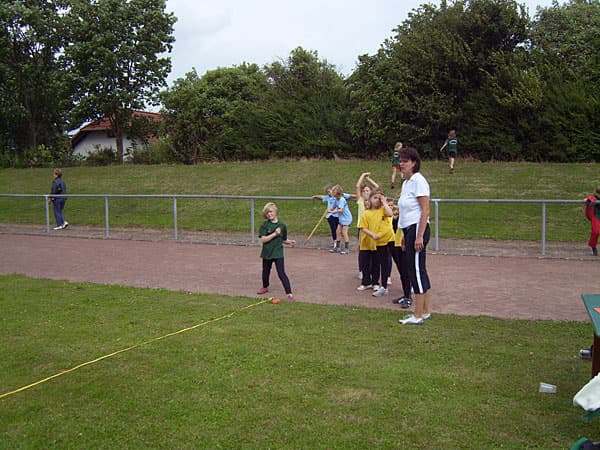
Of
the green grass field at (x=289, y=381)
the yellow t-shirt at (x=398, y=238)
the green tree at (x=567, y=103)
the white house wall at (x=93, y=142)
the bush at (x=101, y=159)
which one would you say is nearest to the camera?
the green grass field at (x=289, y=381)

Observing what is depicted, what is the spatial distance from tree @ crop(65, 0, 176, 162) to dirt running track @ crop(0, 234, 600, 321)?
21221mm

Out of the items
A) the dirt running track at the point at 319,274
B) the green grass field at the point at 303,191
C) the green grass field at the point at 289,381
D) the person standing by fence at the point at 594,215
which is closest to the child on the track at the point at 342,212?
the dirt running track at the point at 319,274

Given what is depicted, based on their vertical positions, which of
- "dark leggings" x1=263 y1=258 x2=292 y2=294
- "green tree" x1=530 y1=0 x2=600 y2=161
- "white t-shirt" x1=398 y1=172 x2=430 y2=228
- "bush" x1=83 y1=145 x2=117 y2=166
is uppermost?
"green tree" x1=530 y1=0 x2=600 y2=161

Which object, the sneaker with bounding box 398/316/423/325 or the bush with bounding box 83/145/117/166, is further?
the bush with bounding box 83/145/117/166

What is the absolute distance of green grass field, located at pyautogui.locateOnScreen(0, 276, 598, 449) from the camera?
13.5ft

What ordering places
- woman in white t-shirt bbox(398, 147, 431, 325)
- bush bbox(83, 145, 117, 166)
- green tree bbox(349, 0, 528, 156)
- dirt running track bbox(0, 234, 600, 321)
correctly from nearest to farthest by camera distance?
woman in white t-shirt bbox(398, 147, 431, 325) < dirt running track bbox(0, 234, 600, 321) < green tree bbox(349, 0, 528, 156) < bush bbox(83, 145, 117, 166)

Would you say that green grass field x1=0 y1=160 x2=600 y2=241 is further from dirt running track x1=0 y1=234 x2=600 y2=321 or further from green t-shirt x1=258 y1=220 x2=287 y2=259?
green t-shirt x1=258 y1=220 x2=287 y2=259

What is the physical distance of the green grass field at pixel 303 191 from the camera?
15180mm

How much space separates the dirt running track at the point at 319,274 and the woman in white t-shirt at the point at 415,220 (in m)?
1.03

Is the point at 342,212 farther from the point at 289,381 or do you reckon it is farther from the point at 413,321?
the point at 289,381

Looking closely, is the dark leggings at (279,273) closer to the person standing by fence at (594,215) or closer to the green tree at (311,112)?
the person standing by fence at (594,215)

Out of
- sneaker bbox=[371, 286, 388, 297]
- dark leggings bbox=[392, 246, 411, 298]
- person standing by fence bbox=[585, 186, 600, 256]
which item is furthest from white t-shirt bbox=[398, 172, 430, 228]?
person standing by fence bbox=[585, 186, 600, 256]

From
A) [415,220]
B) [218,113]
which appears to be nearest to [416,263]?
[415,220]

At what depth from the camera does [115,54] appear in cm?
3353
